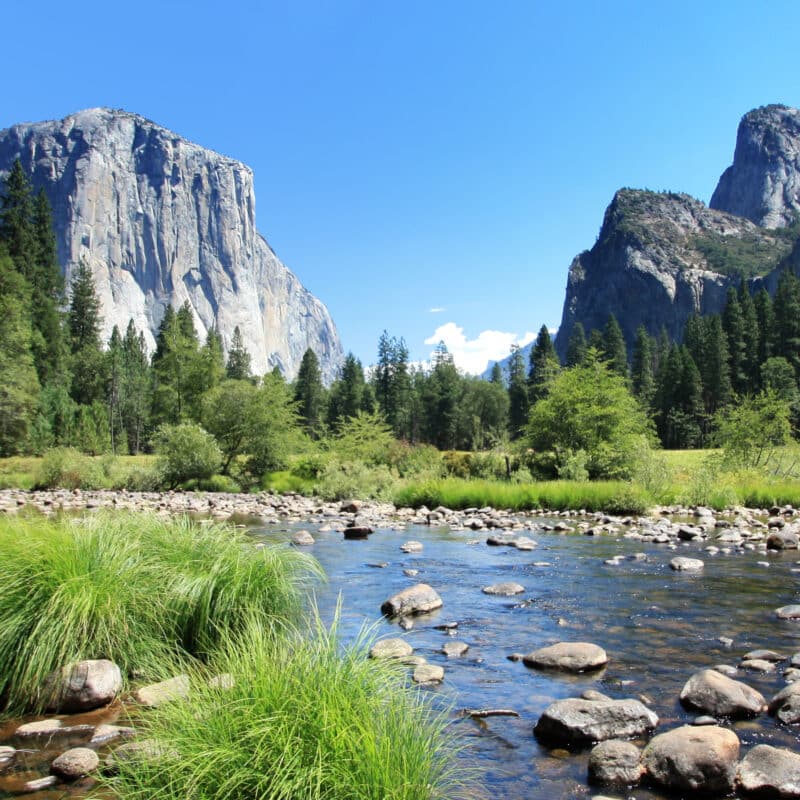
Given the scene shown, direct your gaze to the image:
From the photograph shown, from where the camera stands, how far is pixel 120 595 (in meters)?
5.95

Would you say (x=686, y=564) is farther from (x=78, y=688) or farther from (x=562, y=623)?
(x=78, y=688)

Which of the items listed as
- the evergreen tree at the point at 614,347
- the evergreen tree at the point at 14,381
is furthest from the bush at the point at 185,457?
the evergreen tree at the point at 614,347

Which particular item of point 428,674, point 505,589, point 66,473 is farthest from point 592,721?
point 66,473

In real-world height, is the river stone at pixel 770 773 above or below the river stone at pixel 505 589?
above

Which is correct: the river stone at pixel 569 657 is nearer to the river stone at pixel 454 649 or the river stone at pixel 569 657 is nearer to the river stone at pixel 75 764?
the river stone at pixel 454 649

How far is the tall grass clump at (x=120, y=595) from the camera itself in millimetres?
5492

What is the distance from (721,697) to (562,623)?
319 cm

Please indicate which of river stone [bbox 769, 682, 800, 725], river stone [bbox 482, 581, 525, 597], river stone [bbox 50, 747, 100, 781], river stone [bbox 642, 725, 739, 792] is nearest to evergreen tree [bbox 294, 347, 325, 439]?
river stone [bbox 482, 581, 525, 597]

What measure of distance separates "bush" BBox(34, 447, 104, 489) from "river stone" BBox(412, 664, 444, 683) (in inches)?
1240

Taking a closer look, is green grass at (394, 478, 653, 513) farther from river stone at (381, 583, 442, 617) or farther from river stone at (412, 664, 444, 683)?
river stone at (412, 664, 444, 683)

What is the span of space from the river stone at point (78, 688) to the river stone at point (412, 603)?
173 inches

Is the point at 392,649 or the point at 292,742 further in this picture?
the point at 392,649

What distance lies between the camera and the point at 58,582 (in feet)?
19.0

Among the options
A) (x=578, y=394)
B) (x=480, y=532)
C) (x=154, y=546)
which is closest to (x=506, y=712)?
(x=154, y=546)
